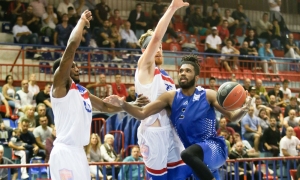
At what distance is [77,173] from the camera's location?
707 centimetres

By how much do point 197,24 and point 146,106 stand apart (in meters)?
15.2

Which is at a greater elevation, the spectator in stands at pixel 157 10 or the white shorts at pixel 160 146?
the spectator in stands at pixel 157 10

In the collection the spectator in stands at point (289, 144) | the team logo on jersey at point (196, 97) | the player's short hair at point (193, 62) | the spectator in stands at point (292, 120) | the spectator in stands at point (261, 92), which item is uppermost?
the player's short hair at point (193, 62)

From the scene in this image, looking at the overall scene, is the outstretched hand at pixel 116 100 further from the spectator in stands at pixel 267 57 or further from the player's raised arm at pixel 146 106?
the spectator in stands at pixel 267 57

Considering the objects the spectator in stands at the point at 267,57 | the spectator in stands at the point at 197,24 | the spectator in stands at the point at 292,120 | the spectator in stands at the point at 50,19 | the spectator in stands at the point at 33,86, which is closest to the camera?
the spectator in stands at the point at 33,86

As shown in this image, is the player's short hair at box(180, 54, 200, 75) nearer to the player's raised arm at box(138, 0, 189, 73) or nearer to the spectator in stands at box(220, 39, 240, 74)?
the player's raised arm at box(138, 0, 189, 73)

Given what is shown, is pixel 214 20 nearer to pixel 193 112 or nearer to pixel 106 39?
pixel 106 39

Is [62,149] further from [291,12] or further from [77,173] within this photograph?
[291,12]

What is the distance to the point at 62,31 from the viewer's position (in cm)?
1816

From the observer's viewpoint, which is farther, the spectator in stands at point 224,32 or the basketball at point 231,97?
the spectator in stands at point 224,32

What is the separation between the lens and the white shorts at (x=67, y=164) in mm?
7062

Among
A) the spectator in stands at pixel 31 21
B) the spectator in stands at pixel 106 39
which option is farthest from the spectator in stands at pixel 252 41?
the spectator in stands at pixel 31 21

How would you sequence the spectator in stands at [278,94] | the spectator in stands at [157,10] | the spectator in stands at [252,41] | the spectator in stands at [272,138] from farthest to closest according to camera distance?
the spectator in stands at [252,41] → the spectator in stands at [157,10] → the spectator in stands at [278,94] → the spectator in stands at [272,138]

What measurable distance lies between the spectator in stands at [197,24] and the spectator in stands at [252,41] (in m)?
1.72
